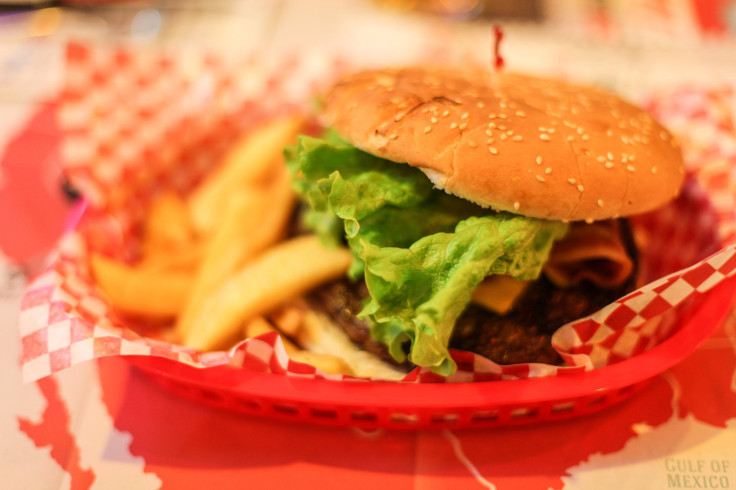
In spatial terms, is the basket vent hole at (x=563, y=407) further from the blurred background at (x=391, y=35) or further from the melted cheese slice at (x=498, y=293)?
the blurred background at (x=391, y=35)

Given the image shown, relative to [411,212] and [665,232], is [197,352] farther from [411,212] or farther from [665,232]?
[665,232]

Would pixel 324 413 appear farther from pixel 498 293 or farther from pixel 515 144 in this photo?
pixel 515 144

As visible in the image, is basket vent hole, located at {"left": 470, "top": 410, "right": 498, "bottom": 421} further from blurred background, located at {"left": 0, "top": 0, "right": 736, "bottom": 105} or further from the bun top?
blurred background, located at {"left": 0, "top": 0, "right": 736, "bottom": 105}

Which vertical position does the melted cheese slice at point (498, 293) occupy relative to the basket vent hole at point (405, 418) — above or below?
above

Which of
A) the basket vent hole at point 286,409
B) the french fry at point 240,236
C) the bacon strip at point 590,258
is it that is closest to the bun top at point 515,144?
the bacon strip at point 590,258

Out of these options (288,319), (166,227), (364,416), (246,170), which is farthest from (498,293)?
(166,227)

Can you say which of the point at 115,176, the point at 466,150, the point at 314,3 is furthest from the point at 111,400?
the point at 314,3
